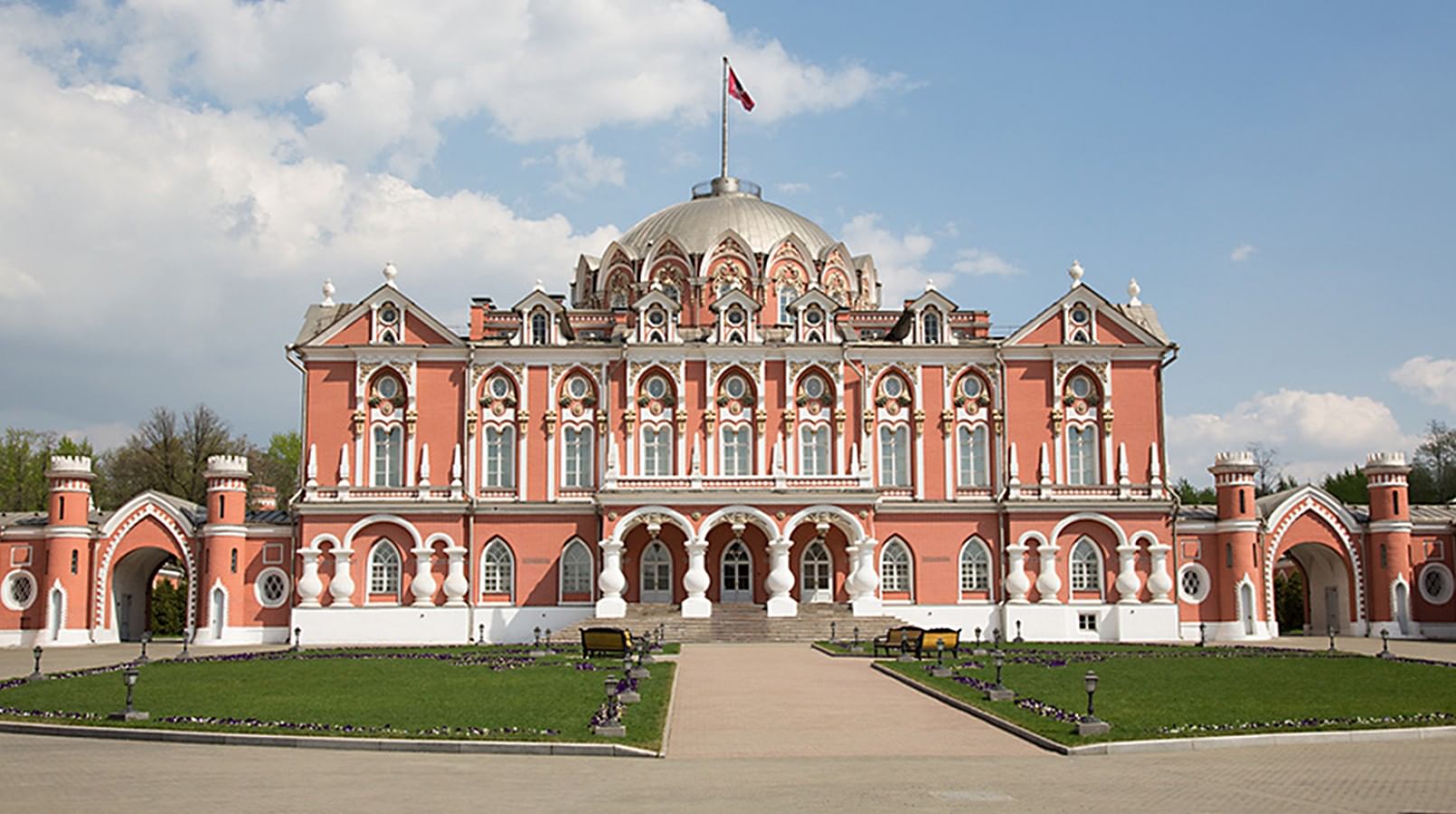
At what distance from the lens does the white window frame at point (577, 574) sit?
165 feet

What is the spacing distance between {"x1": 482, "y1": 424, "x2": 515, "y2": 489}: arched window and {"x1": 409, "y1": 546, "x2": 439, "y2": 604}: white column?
3.40 meters

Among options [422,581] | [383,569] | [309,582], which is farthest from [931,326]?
[309,582]

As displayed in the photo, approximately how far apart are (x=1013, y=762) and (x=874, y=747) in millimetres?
2269

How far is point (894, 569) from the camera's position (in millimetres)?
50875

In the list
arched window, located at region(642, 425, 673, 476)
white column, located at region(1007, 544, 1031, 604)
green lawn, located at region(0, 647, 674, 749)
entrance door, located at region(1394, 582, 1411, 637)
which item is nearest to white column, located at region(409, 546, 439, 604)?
arched window, located at region(642, 425, 673, 476)

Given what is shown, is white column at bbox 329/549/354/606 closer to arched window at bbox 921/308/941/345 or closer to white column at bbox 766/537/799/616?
white column at bbox 766/537/799/616

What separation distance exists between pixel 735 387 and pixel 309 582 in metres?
16.1

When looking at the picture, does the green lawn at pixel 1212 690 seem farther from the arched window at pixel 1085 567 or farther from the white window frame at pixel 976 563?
the white window frame at pixel 976 563

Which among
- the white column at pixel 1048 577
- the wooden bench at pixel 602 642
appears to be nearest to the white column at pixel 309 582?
the wooden bench at pixel 602 642

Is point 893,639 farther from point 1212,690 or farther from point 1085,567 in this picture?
point 1085,567

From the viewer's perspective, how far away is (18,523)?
51750 millimetres

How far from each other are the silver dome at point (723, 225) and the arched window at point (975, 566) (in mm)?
14946

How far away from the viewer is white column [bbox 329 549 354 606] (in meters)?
49.5

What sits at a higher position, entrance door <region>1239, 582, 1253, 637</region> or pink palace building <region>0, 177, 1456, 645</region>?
pink palace building <region>0, 177, 1456, 645</region>
